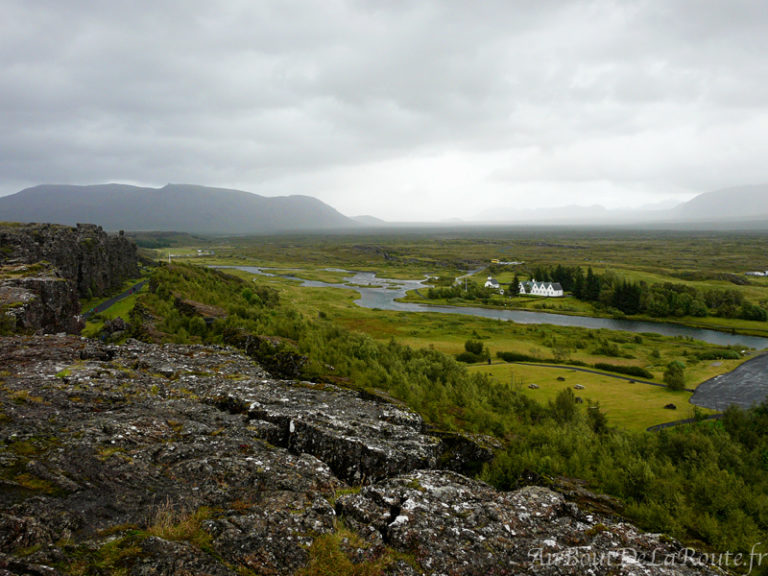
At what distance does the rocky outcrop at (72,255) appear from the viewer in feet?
114

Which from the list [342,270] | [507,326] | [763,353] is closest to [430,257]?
[342,270]

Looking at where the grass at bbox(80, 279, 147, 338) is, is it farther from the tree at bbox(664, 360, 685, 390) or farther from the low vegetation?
the tree at bbox(664, 360, 685, 390)

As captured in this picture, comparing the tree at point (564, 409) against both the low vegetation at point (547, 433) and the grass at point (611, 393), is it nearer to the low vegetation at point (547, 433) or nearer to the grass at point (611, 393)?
the low vegetation at point (547, 433)

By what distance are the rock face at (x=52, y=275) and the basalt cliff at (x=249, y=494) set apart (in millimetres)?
7884

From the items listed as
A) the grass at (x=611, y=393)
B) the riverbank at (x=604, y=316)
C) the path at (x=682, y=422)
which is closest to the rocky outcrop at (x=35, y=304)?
the grass at (x=611, y=393)

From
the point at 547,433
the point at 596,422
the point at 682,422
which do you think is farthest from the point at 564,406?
the point at 682,422

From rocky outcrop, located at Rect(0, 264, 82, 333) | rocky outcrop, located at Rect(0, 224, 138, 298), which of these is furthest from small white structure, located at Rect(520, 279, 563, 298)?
rocky outcrop, located at Rect(0, 264, 82, 333)

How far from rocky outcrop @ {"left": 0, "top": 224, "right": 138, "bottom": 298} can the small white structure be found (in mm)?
101125

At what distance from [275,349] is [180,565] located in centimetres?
1252

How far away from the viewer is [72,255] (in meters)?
40.8

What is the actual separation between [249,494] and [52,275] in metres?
27.8

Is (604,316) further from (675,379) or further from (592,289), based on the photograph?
(675,379)

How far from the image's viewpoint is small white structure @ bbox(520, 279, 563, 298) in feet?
362

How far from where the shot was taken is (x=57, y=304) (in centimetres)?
2262
